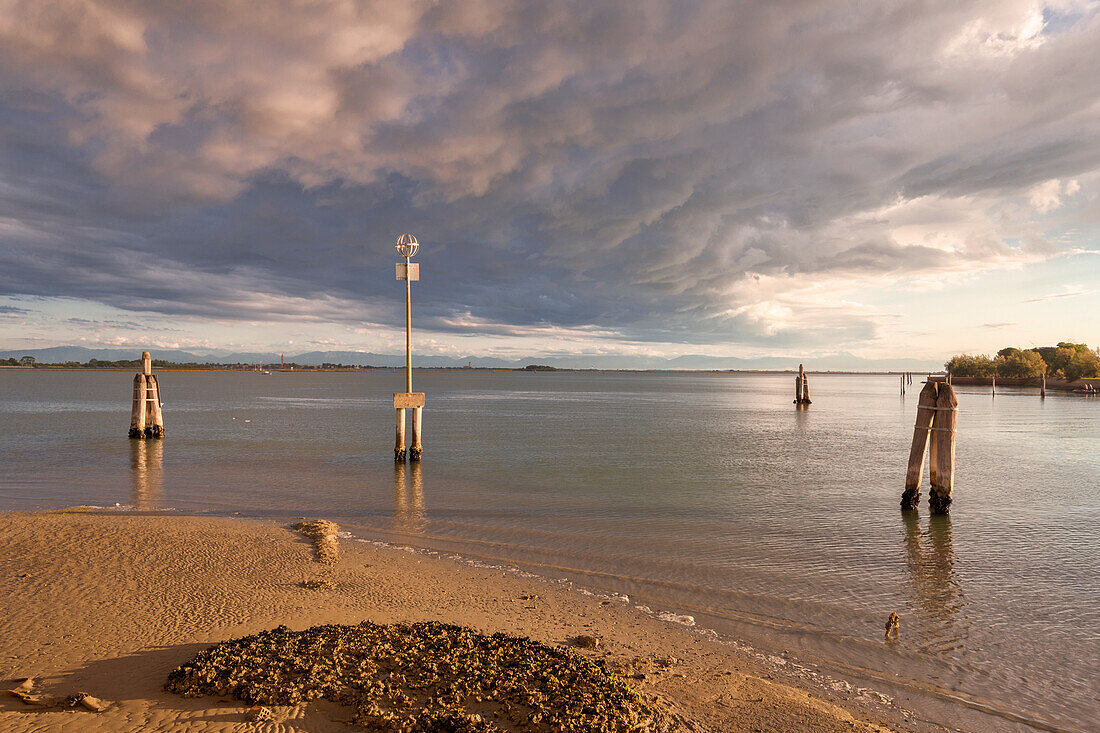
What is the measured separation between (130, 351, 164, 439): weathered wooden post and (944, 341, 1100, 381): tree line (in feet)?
478

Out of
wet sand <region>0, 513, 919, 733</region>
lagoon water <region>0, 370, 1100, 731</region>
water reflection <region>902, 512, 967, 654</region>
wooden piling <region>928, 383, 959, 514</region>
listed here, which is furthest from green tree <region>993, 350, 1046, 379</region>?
wet sand <region>0, 513, 919, 733</region>

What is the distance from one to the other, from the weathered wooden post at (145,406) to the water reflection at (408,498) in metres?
16.9

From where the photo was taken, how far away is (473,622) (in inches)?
292

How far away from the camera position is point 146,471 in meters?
22.1

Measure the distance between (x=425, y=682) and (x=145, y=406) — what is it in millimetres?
34198

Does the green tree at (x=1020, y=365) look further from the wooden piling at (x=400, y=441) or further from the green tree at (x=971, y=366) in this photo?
the wooden piling at (x=400, y=441)

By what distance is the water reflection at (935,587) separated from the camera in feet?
26.6

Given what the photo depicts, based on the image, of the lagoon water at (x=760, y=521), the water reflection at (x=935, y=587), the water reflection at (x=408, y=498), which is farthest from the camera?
the water reflection at (x=408, y=498)

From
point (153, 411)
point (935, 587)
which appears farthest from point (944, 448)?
point (153, 411)

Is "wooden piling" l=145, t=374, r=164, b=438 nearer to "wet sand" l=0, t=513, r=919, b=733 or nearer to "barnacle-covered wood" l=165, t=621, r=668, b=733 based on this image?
"wet sand" l=0, t=513, r=919, b=733

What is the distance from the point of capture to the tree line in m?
115

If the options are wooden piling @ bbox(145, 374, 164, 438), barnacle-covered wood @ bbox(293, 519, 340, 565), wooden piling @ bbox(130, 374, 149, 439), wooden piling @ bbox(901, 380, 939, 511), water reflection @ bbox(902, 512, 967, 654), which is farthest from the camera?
wooden piling @ bbox(145, 374, 164, 438)

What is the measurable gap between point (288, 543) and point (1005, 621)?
12.3 meters

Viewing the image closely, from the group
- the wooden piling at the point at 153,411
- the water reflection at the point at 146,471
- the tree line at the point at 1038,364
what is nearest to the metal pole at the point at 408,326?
the water reflection at the point at 146,471
